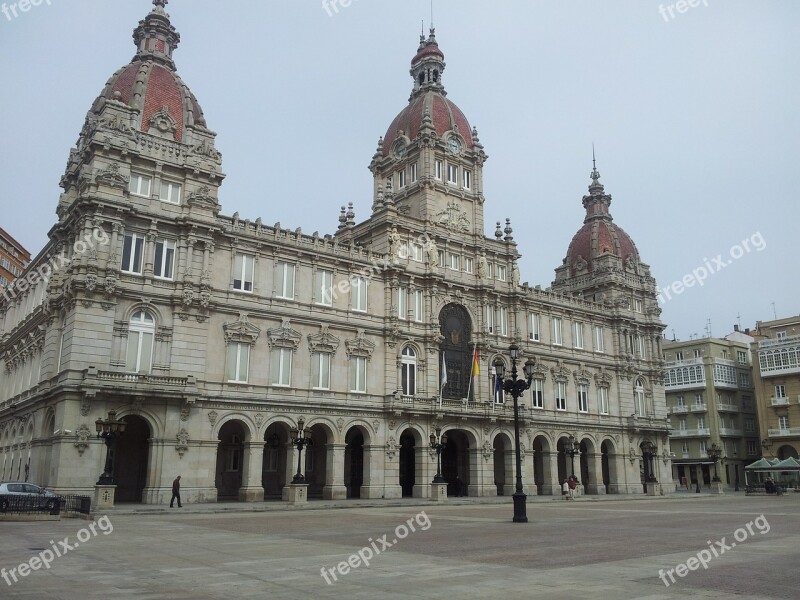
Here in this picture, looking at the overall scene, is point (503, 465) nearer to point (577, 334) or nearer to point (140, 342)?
point (577, 334)

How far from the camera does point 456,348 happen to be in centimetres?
5672

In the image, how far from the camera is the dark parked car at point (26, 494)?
96.4ft

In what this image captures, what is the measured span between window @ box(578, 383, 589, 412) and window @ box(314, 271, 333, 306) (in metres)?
28.8

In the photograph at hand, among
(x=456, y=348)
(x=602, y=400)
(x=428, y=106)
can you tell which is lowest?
(x=602, y=400)

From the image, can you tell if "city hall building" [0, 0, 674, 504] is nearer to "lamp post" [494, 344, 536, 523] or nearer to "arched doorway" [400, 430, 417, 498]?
"arched doorway" [400, 430, 417, 498]

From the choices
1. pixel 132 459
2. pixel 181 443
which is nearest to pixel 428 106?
pixel 181 443

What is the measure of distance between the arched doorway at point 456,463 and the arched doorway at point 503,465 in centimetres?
276

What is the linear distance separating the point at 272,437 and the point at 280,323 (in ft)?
27.3

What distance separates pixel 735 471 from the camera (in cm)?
8906

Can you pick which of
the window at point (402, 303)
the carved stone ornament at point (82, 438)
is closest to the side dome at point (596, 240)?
the window at point (402, 303)

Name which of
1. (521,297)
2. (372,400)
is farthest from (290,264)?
(521,297)

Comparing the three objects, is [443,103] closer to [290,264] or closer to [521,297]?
[521,297]

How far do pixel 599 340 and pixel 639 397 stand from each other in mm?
7954

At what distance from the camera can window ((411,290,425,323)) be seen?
178 ft
